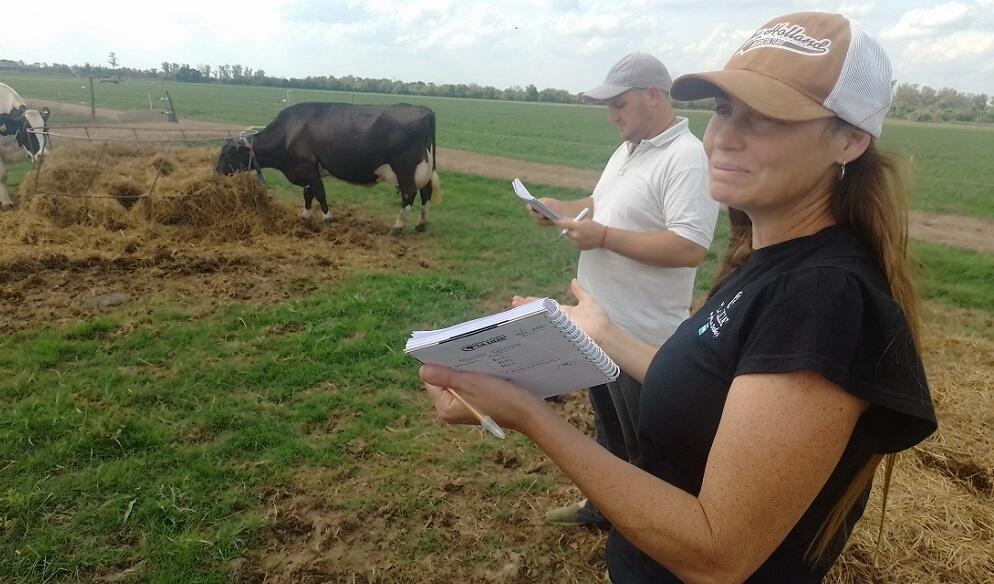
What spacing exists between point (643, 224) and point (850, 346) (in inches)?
74.8

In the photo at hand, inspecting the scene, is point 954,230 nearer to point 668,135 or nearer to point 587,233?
point 668,135

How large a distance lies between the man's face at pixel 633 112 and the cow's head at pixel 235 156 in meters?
8.39

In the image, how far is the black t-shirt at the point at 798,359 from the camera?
3.50 feet

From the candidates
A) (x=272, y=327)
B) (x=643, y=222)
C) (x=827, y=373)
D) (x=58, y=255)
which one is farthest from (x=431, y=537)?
(x=58, y=255)

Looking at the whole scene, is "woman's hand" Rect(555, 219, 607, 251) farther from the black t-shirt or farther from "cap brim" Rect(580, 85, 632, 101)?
the black t-shirt

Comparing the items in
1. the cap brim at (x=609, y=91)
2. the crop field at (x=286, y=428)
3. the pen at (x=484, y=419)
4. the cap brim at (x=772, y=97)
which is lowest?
the crop field at (x=286, y=428)

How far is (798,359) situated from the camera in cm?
105

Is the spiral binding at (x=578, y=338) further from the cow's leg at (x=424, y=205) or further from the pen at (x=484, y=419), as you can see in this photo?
the cow's leg at (x=424, y=205)

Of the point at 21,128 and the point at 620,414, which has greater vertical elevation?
the point at 21,128

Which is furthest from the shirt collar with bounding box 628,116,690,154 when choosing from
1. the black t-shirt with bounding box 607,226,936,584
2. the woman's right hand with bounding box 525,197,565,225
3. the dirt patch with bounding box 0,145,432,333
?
the dirt patch with bounding box 0,145,432,333

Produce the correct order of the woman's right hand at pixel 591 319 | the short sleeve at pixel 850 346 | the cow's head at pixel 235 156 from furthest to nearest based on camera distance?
the cow's head at pixel 235 156
the woman's right hand at pixel 591 319
the short sleeve at pixel 850 346

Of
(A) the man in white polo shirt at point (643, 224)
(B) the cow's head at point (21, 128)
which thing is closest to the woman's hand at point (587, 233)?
(A) the man in white polo shirt at point (643, 224)

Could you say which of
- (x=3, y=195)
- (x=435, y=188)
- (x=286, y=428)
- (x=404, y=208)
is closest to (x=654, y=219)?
(x=286, y=428)

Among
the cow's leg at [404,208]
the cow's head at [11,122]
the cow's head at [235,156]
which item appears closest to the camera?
the cow's leg at [404,208]
